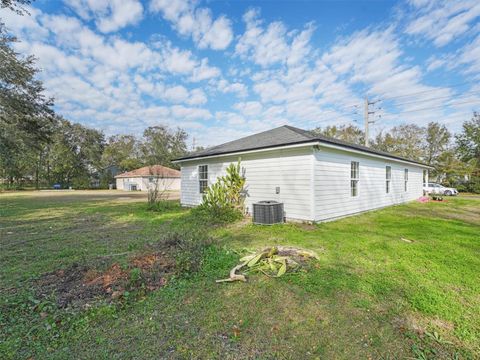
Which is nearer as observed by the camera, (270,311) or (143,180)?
(270,311)

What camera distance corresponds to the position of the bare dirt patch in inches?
111

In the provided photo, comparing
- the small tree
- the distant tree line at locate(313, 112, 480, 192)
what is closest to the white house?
the small tree

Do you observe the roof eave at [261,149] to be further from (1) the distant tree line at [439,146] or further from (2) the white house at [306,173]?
(1) the distant tree line at [439,146]

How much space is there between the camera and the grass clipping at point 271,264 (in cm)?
339

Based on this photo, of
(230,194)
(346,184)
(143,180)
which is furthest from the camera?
(143,180)

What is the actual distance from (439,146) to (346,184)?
2881 centimetres

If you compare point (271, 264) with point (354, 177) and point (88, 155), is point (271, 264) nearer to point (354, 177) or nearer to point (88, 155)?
point (354, 177)

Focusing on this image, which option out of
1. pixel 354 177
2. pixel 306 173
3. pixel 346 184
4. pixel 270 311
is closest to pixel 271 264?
pixel 270 311

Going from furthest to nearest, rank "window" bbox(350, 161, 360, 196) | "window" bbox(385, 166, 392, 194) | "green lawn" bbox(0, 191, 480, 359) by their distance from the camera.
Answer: "window" bbox(385, 166, 392, 194), "window" bbox(350, 161, 360, 196), "green lawn" bbox(0, 191, 480, 359)

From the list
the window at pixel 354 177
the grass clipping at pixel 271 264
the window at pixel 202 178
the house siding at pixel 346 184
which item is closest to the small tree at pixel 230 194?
the window at pixel 202 178

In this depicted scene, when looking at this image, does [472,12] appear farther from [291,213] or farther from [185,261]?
[185,261]

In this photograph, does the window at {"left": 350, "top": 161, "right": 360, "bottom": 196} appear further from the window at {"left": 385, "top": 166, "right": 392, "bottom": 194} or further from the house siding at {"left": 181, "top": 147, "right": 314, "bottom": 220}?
the window at {"left": 385, "top": 166, "right": 392, "bottom": 194}

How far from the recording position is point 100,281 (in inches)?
124

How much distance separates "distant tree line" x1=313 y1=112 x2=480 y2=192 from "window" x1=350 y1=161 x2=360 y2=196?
22889 mm
